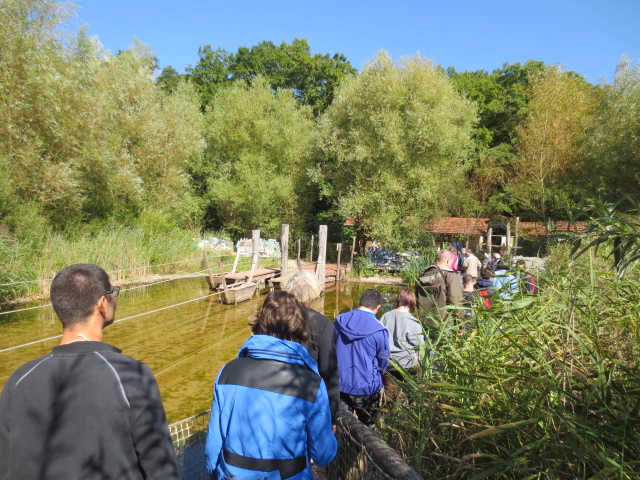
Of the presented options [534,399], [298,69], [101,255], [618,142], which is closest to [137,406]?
[534,399]

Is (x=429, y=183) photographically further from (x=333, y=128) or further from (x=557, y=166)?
(x=557, y=166)

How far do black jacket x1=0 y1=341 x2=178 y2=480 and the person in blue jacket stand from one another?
1.33 feet

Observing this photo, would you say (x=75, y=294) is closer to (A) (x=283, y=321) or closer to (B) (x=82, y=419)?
(B) (x=82, y=419)

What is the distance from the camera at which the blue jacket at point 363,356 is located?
125 inches

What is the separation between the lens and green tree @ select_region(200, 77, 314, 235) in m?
23.5

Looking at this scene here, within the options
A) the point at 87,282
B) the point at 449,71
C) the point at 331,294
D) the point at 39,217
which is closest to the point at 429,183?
the point at 331,294

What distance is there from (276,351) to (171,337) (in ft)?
25.9

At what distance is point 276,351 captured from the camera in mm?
1667

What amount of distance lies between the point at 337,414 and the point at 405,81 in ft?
59.9

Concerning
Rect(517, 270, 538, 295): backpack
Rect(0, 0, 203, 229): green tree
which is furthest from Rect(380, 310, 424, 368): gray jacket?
Rect(0, 0, 203, 229): green tree

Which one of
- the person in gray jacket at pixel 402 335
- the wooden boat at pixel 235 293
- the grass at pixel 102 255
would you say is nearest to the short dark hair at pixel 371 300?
the person in gray jacket at pixel 402 335

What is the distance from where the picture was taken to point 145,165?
17.8 metres

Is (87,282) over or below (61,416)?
over

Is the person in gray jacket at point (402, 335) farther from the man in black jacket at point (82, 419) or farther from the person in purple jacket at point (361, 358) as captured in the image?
the man in black jacket at point (82, 419)
